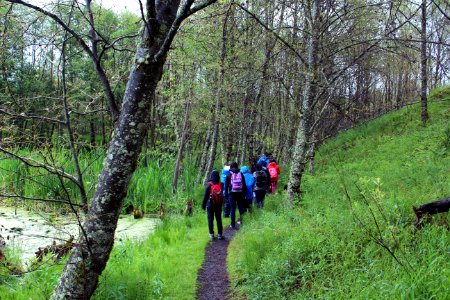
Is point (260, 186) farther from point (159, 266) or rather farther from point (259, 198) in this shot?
point (159, 266)

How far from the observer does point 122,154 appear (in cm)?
289

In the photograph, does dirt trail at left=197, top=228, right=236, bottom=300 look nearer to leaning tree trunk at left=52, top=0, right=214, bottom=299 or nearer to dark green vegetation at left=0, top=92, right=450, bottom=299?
dark green vegetation at left=0, top=92, right=450, bottom=299

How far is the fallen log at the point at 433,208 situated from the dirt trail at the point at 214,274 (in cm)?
285

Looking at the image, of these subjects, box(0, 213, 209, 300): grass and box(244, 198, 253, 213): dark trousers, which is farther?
box(244, 198, 253, 213): dark trousers

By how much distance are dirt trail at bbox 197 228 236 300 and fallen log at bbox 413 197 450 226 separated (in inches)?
112

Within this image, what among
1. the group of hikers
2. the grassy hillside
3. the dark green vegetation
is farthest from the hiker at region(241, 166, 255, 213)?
the grassy hillside

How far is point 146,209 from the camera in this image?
11.8 meters

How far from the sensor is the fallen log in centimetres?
414

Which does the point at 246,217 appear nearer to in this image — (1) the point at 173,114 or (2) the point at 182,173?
(2) the point at 182,173

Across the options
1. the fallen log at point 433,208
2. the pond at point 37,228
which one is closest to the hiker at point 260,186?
the pond at point 37,228

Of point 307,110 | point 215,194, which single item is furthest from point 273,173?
point 307,110

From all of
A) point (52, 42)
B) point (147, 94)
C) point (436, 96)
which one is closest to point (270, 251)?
point (147, 94)

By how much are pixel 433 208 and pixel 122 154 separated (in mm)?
3849

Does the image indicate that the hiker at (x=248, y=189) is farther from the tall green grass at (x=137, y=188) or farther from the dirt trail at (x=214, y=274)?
the tall green grass at (x=137, y=188)
